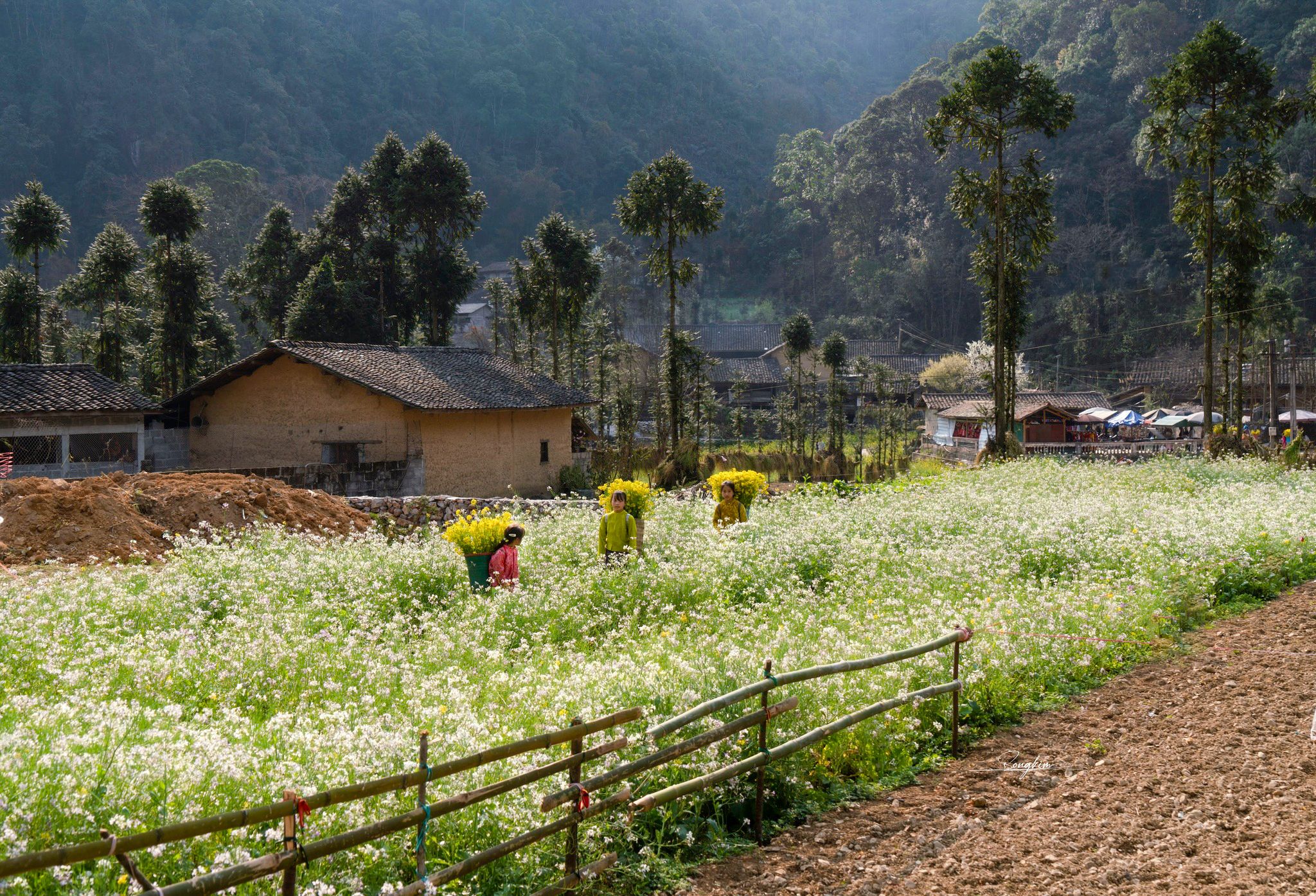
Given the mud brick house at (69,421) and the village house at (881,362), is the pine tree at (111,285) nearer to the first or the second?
the mud brick house at (69,421)

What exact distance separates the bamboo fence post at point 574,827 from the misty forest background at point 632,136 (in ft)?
Answer: 213

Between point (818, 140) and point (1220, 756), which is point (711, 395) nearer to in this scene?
point (1220, 756)

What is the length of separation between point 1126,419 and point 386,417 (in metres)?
36.7

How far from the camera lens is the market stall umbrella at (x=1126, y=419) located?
4756 cm

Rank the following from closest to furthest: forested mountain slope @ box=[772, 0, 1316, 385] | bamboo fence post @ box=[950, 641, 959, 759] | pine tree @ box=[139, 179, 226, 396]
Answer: bamboo fence post @ box=[950, 641, 959, 759], pine tree @ box=[139, 179, 226, 396], forested mountain slope @ box=[772, 0, 1316, 385]

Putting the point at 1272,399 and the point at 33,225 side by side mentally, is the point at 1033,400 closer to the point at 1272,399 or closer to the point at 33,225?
the point at 1272,399

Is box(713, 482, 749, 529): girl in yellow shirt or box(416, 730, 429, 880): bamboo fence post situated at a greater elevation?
box(713, 482, 749, 529): girl in yellow shirt

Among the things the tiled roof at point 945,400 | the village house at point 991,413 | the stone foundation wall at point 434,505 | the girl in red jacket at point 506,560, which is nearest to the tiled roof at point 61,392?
the stone foundation wall at point 434,505

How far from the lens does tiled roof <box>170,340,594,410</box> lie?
78.8 feet

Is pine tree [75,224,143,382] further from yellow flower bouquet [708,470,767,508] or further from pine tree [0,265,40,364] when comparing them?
yellow flower bouquet [708,470,767,508]

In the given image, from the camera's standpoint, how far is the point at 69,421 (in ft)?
79.9

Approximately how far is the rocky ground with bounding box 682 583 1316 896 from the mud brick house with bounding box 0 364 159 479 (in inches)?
886

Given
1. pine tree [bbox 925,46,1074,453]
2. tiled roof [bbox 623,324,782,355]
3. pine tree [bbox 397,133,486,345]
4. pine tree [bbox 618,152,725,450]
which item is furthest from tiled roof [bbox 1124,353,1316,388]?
pine tree [bbox 397,133,486,345]

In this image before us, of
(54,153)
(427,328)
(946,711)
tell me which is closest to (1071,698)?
(946,711)
